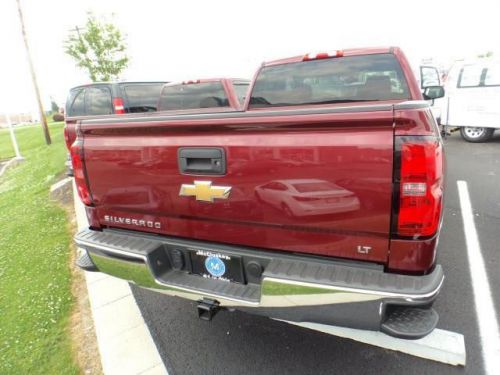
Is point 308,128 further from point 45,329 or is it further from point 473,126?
point 473,126

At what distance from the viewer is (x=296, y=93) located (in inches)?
157

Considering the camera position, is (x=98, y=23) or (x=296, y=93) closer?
(x=296, y=93)

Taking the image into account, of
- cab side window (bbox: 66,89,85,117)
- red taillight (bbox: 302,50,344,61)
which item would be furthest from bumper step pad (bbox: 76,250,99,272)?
cab side window (bbox: 66,89,85,117)

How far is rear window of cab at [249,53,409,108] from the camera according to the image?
367 cm

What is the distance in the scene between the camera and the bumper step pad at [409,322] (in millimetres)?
1710

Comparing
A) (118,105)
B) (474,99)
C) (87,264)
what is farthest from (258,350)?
(474,99)

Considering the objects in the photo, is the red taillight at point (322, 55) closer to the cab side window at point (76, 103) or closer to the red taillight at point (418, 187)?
the red taillight at point (418, 187)

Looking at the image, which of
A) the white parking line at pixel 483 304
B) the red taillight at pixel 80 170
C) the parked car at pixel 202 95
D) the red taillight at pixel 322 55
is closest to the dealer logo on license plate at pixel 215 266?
the red taillight at pixel 80 170

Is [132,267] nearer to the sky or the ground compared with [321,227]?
nearer to the ground

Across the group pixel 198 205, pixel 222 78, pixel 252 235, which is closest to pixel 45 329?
pixel 198 205

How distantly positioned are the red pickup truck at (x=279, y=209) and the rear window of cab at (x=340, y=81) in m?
2.07

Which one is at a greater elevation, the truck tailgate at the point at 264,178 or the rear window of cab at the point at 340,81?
the rear window of cab at the point at 340,81

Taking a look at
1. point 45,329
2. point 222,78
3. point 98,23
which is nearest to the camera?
point 45,329

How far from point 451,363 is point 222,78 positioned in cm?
535
